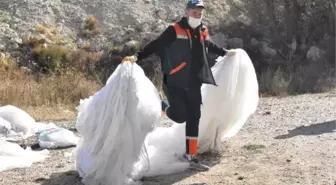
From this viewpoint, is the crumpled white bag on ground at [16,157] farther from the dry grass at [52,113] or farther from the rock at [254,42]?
the rock at [254,42]

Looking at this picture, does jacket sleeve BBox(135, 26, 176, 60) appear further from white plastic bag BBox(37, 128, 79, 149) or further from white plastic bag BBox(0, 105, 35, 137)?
white plastic bag BBox(0, 105, 35, 137)

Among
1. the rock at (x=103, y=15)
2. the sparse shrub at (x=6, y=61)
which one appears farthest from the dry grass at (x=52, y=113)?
the rock at (x=103, y=15)

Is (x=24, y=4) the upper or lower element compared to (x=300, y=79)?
upper

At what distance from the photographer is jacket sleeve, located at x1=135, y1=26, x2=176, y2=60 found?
6059 millimetres

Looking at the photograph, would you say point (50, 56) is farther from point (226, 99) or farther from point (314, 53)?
point (226, 99)

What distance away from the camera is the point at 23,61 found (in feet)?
58.7

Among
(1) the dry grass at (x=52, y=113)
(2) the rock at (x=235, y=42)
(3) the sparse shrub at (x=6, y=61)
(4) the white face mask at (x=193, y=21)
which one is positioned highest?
(4) the white face mask at (x=193, y=21)

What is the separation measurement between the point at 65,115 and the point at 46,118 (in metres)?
0.60

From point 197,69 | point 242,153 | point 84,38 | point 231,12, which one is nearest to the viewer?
point 197,69

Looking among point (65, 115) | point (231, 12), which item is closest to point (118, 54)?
point (231, 12)

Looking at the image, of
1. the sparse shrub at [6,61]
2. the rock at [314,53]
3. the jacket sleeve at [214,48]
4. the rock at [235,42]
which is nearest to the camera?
the jacket sleeve at [214,48]

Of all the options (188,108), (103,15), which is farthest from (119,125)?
(103,15)

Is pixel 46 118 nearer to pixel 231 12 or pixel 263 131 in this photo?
pixel 263 131

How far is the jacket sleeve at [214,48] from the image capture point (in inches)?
256
